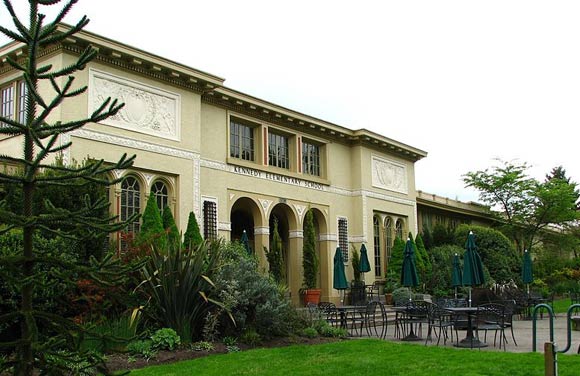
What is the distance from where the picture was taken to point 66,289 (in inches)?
456

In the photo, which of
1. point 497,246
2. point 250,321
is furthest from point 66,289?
point 497,246

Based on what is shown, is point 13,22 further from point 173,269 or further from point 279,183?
point 279,183

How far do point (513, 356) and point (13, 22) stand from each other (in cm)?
886

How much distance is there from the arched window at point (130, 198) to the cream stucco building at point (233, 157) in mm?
34

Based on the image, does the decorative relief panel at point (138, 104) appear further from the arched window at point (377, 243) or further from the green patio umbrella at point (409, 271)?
the arched window at point (377, 243)

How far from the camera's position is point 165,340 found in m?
11.4

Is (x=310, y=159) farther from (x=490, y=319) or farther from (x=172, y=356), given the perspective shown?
(x=172, y=356)

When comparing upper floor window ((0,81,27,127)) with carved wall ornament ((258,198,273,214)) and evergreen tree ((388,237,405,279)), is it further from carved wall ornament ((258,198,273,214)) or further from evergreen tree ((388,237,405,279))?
evergreen tree ((388,237,405,279))

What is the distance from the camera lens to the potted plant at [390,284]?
26.4 m

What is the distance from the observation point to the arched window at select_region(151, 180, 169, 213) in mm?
19328

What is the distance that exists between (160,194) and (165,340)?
8579mm

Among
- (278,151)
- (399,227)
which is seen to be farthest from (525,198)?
(278,151)

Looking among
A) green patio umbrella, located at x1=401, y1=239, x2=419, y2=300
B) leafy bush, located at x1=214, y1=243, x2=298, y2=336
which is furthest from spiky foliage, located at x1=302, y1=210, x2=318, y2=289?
leafy bush, located at x1=214, y1=243, x2=298, y2=336

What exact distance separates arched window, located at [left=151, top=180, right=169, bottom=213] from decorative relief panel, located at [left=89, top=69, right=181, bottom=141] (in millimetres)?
1508
